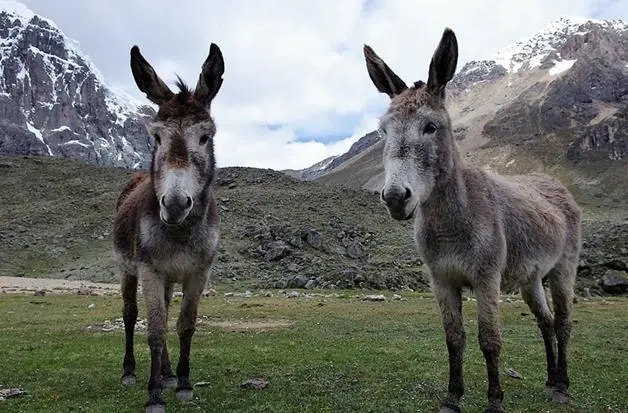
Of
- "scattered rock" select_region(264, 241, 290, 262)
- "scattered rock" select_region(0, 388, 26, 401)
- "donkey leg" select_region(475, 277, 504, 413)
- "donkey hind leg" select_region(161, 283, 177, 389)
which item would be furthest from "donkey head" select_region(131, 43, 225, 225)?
"scattered rock" select_region(264, 241, 290, 262)

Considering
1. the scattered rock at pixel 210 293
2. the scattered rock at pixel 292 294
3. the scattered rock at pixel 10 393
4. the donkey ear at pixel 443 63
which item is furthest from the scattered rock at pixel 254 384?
the scattered rock at pixel 210 293

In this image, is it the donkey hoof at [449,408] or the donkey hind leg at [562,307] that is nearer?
the donkey hoof at [449,408]

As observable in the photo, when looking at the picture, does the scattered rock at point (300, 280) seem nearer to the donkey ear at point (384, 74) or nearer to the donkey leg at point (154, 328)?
the donkey leg at point (154, 328)

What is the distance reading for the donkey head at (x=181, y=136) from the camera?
314 inches

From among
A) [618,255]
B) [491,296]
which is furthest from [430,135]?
[618,255]

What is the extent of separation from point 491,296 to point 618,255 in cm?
5082

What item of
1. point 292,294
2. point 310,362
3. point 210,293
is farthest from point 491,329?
point 210,293

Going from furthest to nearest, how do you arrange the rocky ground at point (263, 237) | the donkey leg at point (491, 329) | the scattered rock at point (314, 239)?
the scattered rock at point (314, 239) < the rocky ground at point (263, 237) < the donkey leg at point (491, 329)

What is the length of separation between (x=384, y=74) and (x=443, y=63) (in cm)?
113

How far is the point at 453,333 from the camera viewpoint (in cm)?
912

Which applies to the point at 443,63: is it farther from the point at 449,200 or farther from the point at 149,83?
the point at 149,83

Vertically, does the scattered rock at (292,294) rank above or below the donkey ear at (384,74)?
below

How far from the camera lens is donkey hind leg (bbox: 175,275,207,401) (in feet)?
33.3

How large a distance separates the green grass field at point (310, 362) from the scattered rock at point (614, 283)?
16.4 m
